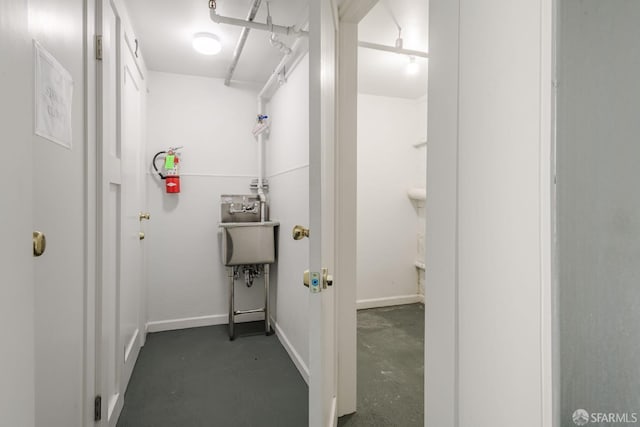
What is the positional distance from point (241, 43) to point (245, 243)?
159cm

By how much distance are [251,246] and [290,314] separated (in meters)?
0.69

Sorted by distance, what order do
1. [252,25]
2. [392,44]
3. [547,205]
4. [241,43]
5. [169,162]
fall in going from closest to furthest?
[547,205] < [252,25] < [241,43] < [392,44] < [169,162]

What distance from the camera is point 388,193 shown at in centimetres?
372

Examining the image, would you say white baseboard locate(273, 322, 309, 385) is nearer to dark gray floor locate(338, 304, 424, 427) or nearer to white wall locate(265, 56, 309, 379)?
white wall locate(265, 56, 309, 379)

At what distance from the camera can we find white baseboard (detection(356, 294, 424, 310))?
3.63 m

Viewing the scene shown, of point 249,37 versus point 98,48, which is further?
point 249,37

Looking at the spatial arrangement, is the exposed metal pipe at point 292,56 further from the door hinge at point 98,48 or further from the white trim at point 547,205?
the white trim at point 547,205

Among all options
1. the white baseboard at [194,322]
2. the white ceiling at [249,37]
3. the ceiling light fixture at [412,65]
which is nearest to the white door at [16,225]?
the white ceiling at [249,37]

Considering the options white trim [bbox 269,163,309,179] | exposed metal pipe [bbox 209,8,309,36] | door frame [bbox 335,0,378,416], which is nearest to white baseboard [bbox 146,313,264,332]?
white trim [bbox 269,163,309,179]

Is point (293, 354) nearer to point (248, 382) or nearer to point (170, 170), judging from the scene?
point (248, 382)

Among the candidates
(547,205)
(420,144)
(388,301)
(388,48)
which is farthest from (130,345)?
(420,144)

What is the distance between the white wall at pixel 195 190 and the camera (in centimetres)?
293

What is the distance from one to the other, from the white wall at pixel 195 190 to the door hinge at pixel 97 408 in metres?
1.67

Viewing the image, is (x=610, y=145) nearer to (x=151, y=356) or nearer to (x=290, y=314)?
(x=290, y=314)
